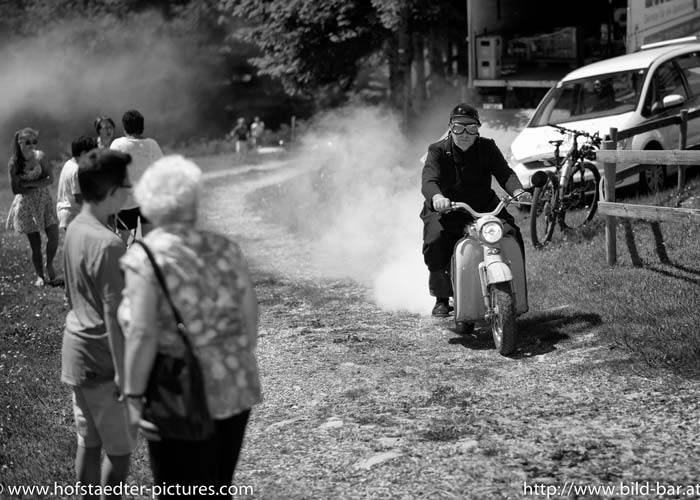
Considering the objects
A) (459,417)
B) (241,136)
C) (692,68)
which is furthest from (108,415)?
(241,136)

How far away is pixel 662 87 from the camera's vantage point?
44.7 ft

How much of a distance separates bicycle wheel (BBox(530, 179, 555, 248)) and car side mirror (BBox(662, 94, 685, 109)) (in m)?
2.67

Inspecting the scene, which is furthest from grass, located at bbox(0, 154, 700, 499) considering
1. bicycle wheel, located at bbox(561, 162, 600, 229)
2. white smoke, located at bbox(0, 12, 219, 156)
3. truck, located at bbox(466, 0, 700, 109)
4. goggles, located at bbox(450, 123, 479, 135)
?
white smoke, located at bbox(0, 12, 219, 156)

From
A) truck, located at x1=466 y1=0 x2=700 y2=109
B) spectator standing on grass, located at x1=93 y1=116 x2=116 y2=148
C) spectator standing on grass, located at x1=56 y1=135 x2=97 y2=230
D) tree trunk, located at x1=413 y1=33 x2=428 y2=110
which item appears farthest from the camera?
tree trunk, located at x1=413 y1=33 x2=428 y2=110

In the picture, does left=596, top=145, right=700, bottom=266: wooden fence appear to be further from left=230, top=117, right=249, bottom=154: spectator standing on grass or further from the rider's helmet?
left=230, top=117, right=249, bottom=154: spectator standing on grass

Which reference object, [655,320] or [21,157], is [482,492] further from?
[21,157]

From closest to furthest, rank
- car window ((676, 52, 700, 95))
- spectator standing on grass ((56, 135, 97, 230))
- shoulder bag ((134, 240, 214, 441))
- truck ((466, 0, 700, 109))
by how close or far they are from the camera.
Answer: shoulder bag ((134, 240, 214, 441)), spectator standing on grass ((56, 135, 97, 230)), car window ((676, 52, 700, 95)), truck ((466, 0, 700, 109))

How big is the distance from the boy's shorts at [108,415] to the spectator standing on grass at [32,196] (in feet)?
24.4

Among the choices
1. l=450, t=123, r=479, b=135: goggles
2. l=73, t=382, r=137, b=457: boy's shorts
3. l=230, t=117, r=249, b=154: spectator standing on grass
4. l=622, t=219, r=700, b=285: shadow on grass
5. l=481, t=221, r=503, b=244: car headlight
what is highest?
l=450, t=123, r=479, b=135: goggles

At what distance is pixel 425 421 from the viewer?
19.3 ft

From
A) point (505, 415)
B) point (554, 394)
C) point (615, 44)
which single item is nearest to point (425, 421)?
point (505, 415)

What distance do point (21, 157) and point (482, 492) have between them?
8.19 metres

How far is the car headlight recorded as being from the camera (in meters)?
7.44

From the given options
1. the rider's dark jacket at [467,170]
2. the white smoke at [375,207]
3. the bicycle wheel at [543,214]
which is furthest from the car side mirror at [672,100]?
the rider's dark jacket at [467,170]
